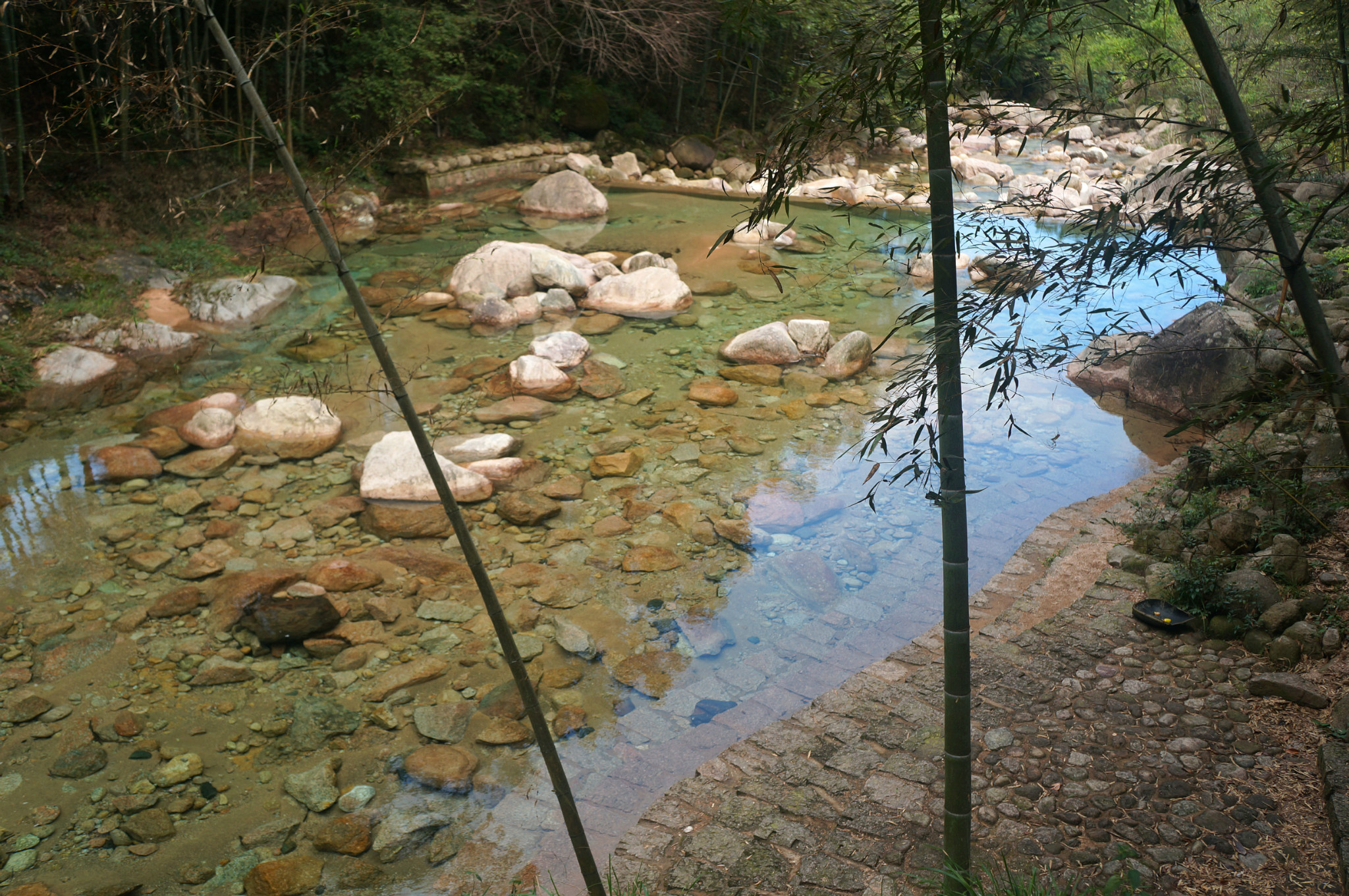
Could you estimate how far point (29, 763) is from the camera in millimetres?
3662

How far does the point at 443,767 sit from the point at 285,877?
0.71m

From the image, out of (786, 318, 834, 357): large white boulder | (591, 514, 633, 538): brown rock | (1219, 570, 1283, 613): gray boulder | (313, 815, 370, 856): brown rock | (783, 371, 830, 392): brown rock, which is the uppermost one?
(1219, 570, 1283, 613): gray boulder

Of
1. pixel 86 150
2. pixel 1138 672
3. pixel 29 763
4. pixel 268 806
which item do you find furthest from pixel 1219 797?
pixel 86 150

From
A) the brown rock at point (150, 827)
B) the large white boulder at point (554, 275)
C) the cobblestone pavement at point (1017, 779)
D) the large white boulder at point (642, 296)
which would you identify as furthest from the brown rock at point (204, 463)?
the cobblestone pavement at point (1017, 779)

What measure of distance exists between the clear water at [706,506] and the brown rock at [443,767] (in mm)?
76

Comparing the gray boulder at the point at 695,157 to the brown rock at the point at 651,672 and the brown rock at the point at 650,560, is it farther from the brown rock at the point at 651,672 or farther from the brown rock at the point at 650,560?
the brown rock at the point at 651,672

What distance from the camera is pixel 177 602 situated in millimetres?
4668

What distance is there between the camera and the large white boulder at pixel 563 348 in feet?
25.6

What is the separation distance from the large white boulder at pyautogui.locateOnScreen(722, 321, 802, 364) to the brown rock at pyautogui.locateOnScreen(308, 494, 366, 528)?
3753 mm

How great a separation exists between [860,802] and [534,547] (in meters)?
2.80

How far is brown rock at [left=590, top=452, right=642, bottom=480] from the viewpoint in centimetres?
616

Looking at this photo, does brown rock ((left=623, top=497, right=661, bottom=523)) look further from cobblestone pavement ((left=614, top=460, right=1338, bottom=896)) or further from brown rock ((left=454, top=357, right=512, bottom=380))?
brown rock ((left=454, top=357, right=512, bottom=380))

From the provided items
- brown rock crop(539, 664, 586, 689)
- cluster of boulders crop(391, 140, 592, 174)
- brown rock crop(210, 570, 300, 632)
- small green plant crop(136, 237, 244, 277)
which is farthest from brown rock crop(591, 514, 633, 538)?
cluster of boulders crop(391, 140, 592, 174)

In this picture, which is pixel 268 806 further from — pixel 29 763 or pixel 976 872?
pixel 976 872
